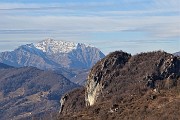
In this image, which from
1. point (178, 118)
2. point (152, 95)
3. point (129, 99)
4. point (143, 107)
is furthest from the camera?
point (129, 99)

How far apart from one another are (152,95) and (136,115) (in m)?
20.1

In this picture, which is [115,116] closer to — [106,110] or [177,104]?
[106,110]

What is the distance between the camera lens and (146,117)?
163 metres

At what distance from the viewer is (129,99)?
198875mm

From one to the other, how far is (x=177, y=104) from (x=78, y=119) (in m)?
43.0


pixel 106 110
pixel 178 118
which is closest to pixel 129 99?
pixel 106 110

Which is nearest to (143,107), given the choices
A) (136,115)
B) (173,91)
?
(136,115)

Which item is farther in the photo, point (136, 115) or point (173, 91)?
point (173, 91)

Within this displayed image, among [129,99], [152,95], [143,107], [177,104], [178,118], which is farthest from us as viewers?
[129,99]

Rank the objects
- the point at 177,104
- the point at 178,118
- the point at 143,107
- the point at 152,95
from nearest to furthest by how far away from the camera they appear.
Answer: the point at 178,118 < the point at 177,104 < the point at 143,107 < the point at 152,95

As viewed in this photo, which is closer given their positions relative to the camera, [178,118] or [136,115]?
[178,118]

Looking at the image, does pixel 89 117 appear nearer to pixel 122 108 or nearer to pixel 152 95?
pixel 122 108

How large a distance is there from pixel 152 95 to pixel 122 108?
12925 mm

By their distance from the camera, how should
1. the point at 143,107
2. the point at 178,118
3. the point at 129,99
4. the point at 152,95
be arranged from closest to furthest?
the point at 178,118
the point at 143,107
the point at 152,95
the point at 129,99
